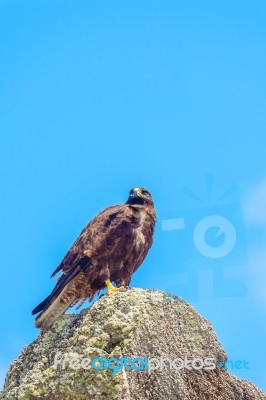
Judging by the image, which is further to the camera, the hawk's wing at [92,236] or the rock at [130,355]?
the hawk's wing at [92,236]

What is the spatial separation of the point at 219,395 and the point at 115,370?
51.4 inches

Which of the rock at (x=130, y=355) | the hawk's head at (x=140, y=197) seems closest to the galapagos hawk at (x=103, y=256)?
the hawk's head at (x=140, y=197)

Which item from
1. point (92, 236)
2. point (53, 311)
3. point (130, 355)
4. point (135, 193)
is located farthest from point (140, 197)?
point (130, 355)

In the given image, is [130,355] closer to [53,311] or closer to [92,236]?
[53,311]

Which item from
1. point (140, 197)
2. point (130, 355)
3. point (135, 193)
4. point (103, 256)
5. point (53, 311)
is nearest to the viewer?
point (130, 355)

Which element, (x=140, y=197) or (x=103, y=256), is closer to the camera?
(x=103, y=256)

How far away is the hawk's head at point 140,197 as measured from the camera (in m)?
10.9

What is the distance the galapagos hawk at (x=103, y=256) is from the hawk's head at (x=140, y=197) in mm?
619

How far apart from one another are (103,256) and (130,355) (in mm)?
2712

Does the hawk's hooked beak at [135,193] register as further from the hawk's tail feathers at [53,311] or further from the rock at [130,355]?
the rock at [130,355]

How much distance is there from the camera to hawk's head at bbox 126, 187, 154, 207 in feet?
35.6

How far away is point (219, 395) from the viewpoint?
737 centimetres

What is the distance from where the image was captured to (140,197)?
10.9 m

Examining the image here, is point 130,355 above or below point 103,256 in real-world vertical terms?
below
